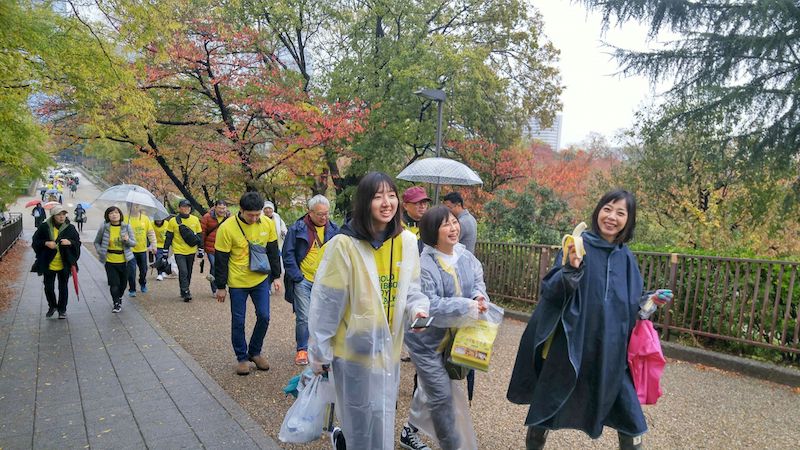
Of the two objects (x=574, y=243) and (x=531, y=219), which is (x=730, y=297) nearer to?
(x=574, y=243)

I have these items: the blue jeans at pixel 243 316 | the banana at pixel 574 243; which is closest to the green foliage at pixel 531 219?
the blue jeans at pixel 243 316

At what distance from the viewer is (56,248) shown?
662 cm

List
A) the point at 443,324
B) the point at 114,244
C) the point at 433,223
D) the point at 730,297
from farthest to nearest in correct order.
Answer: the point at 114,244 < the point at 730,297 < the point at 433,223 < the point at 443,324

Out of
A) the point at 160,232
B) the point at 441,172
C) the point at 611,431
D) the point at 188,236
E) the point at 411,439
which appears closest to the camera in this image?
the point at 411,439

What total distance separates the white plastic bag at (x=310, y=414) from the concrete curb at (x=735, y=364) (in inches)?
186

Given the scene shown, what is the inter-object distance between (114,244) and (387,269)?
6232 mm

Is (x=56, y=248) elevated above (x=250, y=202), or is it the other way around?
(x=250, y=202)

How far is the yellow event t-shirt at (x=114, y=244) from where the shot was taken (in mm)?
7184

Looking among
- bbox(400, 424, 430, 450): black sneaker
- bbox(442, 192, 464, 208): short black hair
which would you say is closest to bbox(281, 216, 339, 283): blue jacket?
bbox(442, 192, 464, 208): short black hair

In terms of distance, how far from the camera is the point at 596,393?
2.60m

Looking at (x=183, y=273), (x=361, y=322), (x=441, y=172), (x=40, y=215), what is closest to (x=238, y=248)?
(x=361, y=322)

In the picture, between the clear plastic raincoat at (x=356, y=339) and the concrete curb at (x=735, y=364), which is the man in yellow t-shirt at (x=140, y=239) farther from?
the concrete curb at (x=735, y=364)

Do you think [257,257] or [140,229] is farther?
[140,229]

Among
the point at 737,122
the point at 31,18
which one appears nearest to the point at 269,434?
the point at 31,18
